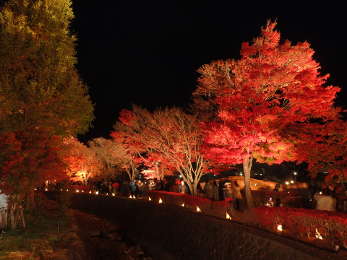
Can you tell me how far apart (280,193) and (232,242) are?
9.92 meters

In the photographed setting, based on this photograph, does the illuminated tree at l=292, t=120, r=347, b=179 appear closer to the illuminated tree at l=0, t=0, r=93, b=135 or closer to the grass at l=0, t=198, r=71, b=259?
the illuminated tree at l=0, t=0, r=93, b=135

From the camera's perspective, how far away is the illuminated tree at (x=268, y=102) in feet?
52.0

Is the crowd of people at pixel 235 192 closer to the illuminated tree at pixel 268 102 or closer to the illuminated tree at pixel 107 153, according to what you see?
the illuminated tree at pixel 268 102

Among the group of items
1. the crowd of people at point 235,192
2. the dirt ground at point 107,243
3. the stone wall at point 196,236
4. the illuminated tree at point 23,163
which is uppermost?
the illuminated tree at point 23,163

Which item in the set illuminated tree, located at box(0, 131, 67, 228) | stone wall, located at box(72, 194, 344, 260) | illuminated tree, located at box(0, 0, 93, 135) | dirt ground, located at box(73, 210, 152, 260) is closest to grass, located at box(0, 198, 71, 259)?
illuminated tree, located at box(0, 131, 67, 228)

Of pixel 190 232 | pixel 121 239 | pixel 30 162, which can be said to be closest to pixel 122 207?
pixel 121 239

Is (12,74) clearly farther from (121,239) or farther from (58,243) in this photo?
(121,239)

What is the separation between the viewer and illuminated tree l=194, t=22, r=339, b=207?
1584cm

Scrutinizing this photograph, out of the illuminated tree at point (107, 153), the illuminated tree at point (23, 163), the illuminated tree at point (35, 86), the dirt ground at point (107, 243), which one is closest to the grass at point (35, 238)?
the illuminated tree at point (23, 163)

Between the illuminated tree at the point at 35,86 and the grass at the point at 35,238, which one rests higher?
the illuminated tree at the point at 35,86

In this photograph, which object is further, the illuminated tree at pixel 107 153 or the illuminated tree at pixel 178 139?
the illuminated tree at pixel 107 153

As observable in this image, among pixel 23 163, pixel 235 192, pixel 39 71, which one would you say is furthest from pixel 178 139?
pixel 23 163

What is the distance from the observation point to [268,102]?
53.4 ft

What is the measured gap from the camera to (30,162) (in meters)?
12.4
